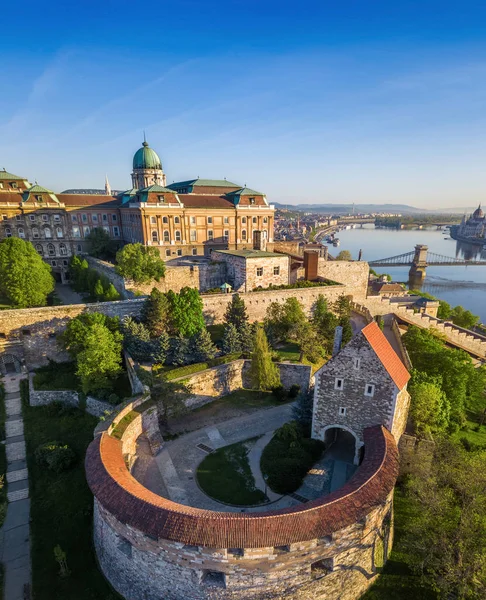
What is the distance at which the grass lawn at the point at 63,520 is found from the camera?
16172 millimetres

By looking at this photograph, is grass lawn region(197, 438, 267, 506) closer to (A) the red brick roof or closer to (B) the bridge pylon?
(A) the red brick roof

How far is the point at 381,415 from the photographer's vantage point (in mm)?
19422

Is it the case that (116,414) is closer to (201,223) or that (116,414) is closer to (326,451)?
(326,451)

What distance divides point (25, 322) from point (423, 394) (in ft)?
115

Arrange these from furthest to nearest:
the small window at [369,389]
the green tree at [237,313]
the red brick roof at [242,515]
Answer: the green tree at [237,313], the small window at [369,389], the red brick roof at [242,515]

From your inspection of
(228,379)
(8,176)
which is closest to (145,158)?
(8,176)

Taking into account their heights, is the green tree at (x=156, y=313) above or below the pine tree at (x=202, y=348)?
above

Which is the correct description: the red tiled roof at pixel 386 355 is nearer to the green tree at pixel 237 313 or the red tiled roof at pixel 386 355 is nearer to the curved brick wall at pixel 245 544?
the curved brick wall at pixel 245 544

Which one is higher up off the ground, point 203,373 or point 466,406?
point 203,373

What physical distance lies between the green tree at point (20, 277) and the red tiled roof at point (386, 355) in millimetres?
34390

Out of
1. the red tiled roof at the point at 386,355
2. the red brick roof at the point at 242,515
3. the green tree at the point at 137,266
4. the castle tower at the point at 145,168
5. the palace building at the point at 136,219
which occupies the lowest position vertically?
the red brick roof at the point at 242,515

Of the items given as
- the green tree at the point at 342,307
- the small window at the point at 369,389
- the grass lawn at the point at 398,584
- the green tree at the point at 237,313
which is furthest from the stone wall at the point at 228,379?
the grass lawn at the point at 398,584

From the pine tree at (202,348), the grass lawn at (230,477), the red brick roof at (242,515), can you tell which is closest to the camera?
the red brick roof at (242,515)

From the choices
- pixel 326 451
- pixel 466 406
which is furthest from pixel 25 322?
pixel 466 406
